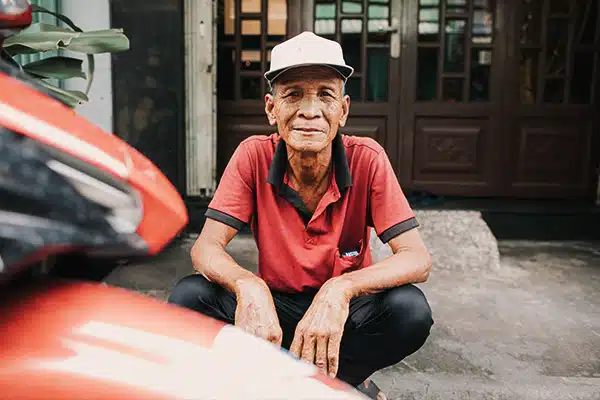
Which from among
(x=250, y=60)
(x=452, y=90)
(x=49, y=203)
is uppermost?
(x=250, y=60)

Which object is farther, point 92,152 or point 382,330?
point 382,330

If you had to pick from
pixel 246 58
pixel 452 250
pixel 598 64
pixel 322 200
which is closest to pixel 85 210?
pixel 322 200

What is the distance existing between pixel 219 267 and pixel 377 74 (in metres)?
4.11

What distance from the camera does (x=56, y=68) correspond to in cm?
257

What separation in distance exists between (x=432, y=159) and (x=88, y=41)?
392cm

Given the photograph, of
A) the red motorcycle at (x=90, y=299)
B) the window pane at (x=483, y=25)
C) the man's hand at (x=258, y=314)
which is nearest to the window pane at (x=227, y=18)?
the window pane at (x=483, y=25)

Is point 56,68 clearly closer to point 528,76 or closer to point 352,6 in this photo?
point 352,6

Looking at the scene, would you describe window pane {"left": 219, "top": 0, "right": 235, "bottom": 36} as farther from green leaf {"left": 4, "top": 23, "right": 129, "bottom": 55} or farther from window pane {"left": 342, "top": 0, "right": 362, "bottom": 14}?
green leaf {"left": 4, "top": 23, "right": 129, "bottom": 55}

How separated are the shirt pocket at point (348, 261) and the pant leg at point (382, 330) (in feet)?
0.36

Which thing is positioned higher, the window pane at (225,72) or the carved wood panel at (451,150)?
the window pane at (225,72)

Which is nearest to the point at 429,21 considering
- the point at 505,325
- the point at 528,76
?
the point at 528,76

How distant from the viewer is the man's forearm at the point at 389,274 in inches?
72.9

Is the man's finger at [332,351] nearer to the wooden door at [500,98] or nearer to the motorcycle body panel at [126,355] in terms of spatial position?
the motorcycle body panel at [126,355]

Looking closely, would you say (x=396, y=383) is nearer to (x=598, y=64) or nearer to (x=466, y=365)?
(x=466, y=365)
